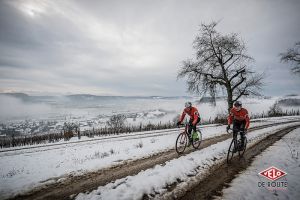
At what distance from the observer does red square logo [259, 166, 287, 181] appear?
5.98 meters

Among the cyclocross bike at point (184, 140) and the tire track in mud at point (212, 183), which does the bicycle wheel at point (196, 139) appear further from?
the tire track in mud at point (212, 183)

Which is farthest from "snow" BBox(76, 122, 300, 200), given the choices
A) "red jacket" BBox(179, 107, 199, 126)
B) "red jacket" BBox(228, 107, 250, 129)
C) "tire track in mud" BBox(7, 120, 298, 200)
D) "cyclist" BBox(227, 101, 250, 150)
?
"red jacket" BBox(228, 107, 250, 129)

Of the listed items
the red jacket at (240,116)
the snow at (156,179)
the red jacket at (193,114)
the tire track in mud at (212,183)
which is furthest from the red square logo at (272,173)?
A: the red jacket at (193,114)

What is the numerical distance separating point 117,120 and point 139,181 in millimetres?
30143

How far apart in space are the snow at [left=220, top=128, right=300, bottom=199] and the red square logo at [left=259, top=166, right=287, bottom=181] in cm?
15

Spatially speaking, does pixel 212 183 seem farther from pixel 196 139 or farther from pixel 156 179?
pixel 196 139

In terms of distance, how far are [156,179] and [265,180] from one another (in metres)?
3.49

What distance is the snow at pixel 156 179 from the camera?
5.00 meters

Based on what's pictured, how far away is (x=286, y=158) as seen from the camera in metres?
7.75

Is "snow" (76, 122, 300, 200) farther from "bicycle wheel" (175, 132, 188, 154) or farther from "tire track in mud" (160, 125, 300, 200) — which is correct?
"bicycle wheel" (175, 132, 188, 154)

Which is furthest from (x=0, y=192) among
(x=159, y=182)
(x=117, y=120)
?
(x=117, y=120)

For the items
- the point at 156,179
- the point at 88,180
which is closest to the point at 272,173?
the point at 156,179

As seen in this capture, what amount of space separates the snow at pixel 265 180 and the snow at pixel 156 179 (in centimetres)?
128

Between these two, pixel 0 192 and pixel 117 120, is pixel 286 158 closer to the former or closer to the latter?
pixel 0 192
